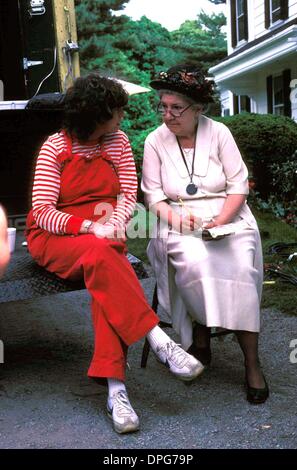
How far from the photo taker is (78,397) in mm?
3479

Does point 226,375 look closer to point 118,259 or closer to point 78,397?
point 78,397

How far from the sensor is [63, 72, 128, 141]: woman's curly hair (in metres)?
3.33

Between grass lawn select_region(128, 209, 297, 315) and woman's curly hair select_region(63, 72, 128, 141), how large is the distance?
5.71 ft

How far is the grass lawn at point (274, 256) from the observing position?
16.7 feet

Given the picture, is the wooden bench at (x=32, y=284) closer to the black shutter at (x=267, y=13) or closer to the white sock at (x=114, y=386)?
the white sock at (x=114, y=386)

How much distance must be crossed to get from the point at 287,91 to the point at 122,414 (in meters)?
12.3

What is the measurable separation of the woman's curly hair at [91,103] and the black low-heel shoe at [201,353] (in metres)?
1.32

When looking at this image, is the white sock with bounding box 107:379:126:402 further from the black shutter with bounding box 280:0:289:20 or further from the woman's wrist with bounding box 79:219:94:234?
the black shutter with bounding box 280:0:289:20

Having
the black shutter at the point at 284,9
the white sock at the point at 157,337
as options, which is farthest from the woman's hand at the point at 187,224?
the black shutter at the point at 284,9

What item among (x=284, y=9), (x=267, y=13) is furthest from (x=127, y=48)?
(x=284, y=9)

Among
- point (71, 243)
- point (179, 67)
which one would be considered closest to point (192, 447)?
point (71, 243)

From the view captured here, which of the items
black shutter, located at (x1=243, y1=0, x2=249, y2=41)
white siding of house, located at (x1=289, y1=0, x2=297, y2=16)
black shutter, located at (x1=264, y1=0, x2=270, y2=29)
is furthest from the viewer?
black shutter, located at (x1=243, y1=0, x2=249, y2=41)

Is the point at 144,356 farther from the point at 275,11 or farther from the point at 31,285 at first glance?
the point at 275,11

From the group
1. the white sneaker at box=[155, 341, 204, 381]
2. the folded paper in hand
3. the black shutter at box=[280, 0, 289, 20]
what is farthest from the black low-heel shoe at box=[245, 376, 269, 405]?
the black shutter at box=[280, 0, 289, 20]
